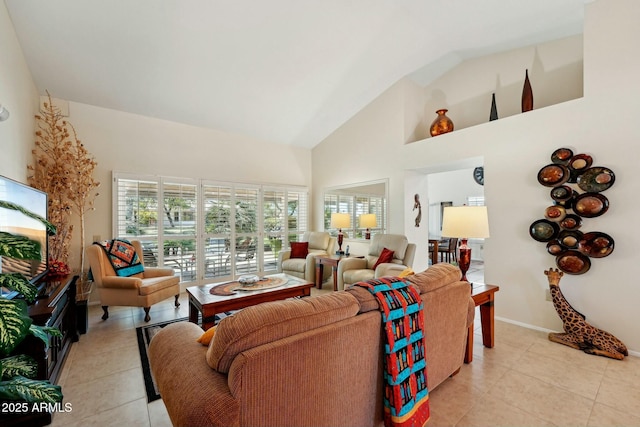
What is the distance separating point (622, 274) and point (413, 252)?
6.85 ft

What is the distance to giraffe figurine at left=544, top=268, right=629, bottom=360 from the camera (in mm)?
2512

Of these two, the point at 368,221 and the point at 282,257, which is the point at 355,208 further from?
the point at 282,257

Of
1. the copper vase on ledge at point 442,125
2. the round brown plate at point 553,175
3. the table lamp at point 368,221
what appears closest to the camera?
Answer: the round brown plate at point 553,175

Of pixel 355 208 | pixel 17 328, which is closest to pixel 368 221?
pixel 355 208

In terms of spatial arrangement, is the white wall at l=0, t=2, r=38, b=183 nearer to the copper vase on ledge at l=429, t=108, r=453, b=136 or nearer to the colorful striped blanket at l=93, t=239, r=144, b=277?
the colorful striped blanket at l=93, t=239, r=144, b=277

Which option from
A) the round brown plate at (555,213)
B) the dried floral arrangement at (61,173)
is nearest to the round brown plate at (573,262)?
the round brown plate at (555,213)

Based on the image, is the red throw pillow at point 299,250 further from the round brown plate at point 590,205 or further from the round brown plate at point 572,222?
the round brown plate at point 590,205

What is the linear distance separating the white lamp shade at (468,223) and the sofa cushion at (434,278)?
0.50m

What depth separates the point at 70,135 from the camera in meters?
3.82

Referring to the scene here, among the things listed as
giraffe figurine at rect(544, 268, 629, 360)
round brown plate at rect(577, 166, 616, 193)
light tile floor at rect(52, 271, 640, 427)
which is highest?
round brown plate at rect(577, 166, 616, 193)

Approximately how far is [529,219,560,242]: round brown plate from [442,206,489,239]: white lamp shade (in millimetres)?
1102

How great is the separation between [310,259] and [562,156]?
11.5ft

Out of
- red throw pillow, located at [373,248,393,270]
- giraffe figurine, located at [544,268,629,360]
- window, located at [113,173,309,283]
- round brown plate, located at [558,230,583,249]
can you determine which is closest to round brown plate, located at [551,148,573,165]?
round brown plate, located at [558,230,583,249]

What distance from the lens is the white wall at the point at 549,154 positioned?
2.61 meters
